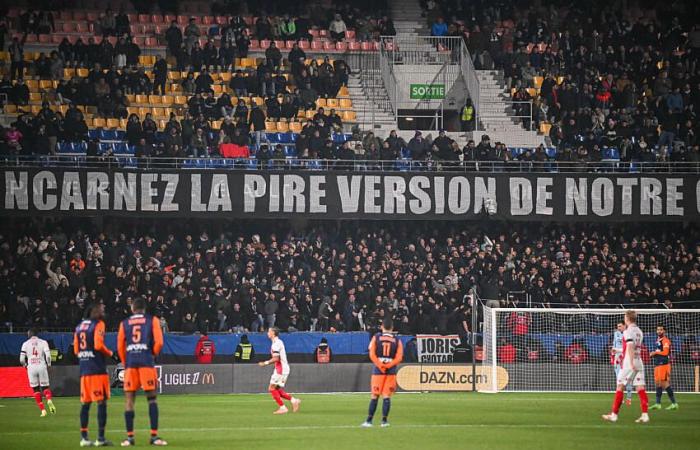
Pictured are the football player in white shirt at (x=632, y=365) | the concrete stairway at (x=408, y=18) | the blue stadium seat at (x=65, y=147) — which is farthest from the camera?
the concrete stairway at (x=408, y=18)

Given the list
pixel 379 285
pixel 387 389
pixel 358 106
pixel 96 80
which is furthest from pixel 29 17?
pixel 387 389

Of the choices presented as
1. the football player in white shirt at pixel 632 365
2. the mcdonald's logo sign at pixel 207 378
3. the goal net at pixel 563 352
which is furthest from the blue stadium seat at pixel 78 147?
the football player in white shirt at pixel 632 365

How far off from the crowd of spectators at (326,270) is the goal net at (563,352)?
5.85ft

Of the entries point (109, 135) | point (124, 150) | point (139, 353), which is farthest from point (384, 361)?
point (109, 135)

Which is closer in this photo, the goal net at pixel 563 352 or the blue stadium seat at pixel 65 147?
the goal net at pixel 563 352

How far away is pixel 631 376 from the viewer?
73.8 feet

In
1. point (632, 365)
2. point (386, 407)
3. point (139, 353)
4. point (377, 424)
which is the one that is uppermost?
point (139, 353)

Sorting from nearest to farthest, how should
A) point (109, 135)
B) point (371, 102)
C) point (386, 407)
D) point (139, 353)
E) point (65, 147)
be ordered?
point (139, 353) → point (386, 407) → point (65, 147) → point (109, 135) → point (371, 102)

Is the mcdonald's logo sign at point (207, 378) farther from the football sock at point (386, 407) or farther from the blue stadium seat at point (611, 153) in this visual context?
the blue stadium seat at point (611, 153)

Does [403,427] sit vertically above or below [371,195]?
below

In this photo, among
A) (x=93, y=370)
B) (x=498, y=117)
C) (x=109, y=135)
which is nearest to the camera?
(x=93, y=370)

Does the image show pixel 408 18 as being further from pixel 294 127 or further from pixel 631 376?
pixel 631 376

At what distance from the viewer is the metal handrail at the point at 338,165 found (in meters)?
35.8

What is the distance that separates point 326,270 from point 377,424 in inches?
550
